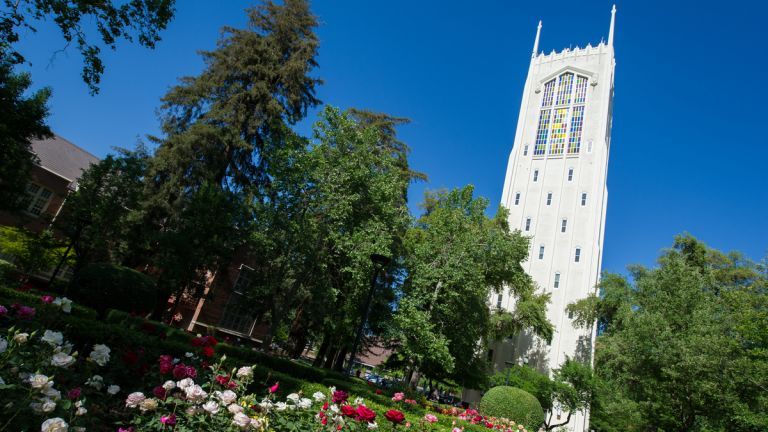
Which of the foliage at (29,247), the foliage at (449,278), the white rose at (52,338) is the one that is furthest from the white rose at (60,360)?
the foliage at (29,247)

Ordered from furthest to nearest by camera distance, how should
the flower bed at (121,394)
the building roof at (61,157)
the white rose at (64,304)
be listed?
the building roof at (61,157) → the white rose at (64,304) → the flower bed at (121,394)

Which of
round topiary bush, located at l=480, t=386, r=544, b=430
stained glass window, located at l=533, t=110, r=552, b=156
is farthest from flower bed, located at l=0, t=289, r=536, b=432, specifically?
stained glass window, located at l=533, t=110, r=552, b=156

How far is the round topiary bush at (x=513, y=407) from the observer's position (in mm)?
18922

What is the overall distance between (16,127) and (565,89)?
55.7 meters

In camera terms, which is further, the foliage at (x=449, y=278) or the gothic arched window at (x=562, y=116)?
the gothic arched window at (x=562, y=116)

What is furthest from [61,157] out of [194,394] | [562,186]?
[562,186]

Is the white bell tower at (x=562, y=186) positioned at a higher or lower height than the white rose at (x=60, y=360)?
higher

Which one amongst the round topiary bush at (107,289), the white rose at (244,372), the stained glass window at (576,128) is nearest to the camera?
the white rose at (244,372)

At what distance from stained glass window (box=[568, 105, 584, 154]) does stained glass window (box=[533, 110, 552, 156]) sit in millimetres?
3001

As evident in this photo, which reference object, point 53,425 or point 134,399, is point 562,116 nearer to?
point 134,399

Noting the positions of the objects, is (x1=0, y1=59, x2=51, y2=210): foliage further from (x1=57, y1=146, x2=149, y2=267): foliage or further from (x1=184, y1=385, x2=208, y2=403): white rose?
(x1=184, y1=385, x2=208, y2=403): white rose

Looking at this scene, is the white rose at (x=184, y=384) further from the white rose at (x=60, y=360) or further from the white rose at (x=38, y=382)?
the white rose at (x=38, y=382)

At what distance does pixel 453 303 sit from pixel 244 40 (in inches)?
809

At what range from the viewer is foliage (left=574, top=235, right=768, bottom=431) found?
17797 mm
